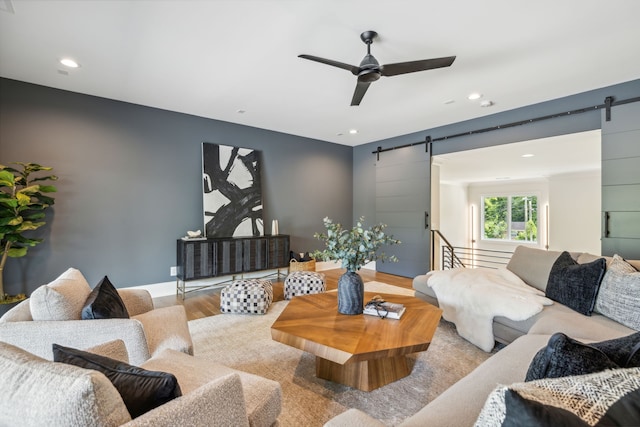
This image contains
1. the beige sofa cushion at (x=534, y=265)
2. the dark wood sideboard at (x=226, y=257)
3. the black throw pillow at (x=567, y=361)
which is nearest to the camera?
the black throw pillow at (x=567, y=361)

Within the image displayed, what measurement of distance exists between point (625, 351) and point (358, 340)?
3.92 feet

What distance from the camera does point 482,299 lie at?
2592 mm

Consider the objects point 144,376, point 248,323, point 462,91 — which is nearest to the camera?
point 144,376

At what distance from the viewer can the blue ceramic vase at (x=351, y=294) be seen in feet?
7.47

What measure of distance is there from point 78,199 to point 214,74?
240cm

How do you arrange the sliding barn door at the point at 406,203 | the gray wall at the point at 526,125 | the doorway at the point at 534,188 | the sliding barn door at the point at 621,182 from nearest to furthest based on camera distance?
the sliding barn door at the point at 621,182, the gray wall at the point at 526,125, the doorway at the point at 534,188, the sliding barn door at the point at 406,203

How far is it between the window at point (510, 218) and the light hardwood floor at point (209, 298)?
6148 mm

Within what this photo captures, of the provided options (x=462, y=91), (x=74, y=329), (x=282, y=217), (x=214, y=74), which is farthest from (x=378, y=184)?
(x=74, y=329)

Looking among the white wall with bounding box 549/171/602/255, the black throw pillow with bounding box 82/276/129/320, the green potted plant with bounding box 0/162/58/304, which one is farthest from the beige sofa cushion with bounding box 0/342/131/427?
the white wall with bounding box 549/171/602/255

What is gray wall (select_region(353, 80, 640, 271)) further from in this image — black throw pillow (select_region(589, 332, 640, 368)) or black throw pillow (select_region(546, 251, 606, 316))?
black throw pillow (select_region(589, 332, 640, 368))

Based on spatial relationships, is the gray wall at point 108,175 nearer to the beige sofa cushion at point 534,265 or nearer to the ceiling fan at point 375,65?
the ceiling fan at point 375,65

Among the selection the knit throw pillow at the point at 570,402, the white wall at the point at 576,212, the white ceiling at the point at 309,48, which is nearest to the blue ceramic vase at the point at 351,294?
the knit throw pillow at the point at 570,402

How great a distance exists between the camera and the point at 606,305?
2131 mm

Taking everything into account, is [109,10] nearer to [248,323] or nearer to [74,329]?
[74,329]
